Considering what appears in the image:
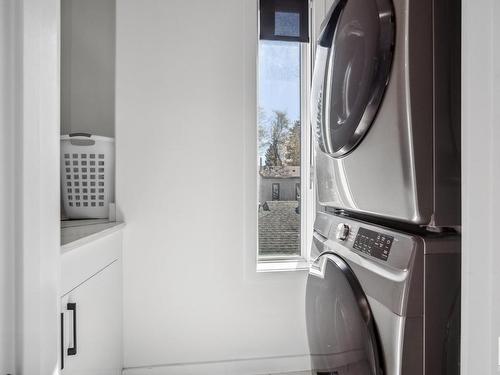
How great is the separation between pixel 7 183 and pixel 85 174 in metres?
1.29

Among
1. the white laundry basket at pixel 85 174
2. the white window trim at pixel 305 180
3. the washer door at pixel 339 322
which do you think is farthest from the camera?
the white window trim at pixel 305 180

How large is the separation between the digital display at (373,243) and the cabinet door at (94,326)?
2.77 ft

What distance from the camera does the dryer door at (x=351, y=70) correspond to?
793mm

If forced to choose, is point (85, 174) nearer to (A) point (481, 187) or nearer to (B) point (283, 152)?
(B) point (283, 152)

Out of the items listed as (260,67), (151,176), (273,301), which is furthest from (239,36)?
(273,301)

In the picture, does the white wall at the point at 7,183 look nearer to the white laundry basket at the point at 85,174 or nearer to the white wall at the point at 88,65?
the white laundry basket at the point at 85,174

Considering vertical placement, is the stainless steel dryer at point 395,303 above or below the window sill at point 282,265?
above

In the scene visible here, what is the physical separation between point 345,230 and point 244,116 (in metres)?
1.11

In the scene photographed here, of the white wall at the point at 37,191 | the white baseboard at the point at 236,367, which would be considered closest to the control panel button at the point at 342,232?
the white wall at the point at 37,191

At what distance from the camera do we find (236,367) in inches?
73.5

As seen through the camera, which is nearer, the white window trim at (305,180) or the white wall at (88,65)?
the white wall at (88,65)

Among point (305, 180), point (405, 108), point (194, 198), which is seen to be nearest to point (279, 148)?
point (305, 180)

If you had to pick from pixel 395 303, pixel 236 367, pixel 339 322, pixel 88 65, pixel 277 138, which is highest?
pixel 88 65

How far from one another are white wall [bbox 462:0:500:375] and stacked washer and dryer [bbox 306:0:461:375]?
21 cm
